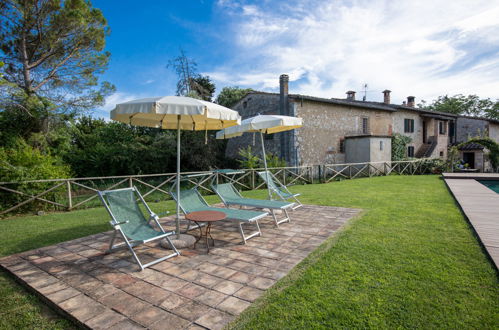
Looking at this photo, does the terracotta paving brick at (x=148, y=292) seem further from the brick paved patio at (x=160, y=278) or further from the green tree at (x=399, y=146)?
the green tree at (x=399, y=146)

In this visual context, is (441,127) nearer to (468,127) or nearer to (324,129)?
(468,127)

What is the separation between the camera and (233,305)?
2543 millimetres

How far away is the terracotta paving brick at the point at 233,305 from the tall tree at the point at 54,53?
12.5m

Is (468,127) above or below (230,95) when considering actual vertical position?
below

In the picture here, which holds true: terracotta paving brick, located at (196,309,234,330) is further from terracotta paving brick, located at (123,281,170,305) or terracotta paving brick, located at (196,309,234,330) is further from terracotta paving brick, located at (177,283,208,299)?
terracotta paving brick, located at (123,281,170,305)

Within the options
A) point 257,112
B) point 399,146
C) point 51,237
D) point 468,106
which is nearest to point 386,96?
point 399,146

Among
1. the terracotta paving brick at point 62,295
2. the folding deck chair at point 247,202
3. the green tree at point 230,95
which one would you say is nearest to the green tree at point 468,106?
the green tree at point 230,95

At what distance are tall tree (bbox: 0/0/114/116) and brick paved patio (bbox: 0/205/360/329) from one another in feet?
33.4

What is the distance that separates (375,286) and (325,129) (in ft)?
50.8

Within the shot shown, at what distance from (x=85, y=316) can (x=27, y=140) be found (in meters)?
13.5

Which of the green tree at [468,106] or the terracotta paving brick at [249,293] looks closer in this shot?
the terracotta paving brick at [249,293]

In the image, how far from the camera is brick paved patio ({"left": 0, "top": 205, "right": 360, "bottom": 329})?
241cm

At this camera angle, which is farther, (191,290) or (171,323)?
(191,290)

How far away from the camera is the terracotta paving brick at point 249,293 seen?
2.67 meters
